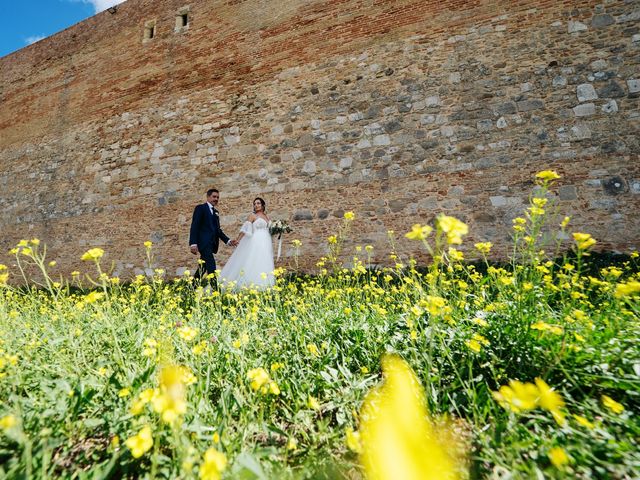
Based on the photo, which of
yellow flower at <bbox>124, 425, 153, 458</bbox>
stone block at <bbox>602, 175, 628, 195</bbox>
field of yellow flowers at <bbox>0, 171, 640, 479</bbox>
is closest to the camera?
yellow flower at <bbox>124, 425, 153, 458</bbox>

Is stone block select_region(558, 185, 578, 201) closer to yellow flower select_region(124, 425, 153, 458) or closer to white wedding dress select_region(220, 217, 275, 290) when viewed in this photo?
white wedding dress select_region(220, 217, 275, 290)

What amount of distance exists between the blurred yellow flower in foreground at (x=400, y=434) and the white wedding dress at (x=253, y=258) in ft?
12.1

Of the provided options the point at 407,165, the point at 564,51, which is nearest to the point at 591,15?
the point at 564,51

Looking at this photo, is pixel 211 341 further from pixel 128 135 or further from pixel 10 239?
pixel 10 239

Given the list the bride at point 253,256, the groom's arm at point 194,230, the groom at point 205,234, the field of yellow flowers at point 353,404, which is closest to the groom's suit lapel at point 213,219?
the groom at point 205,234

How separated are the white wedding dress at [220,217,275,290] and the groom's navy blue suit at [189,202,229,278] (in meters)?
0.36

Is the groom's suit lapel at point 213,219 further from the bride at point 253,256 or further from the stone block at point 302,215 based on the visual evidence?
the stone block at point 302,215

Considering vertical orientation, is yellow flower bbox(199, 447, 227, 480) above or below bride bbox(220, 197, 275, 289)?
above

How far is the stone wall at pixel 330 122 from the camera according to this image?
524 centimetres

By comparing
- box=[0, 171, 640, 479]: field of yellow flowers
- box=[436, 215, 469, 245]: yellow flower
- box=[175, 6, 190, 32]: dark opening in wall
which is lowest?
box=[0, 171, 640, 479]: field of yellow flowers

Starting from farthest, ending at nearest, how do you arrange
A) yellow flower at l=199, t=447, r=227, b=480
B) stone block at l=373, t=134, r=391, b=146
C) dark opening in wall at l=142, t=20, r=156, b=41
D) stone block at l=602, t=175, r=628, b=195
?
dark opening in wall at l=142, t=20, r=156, b=41 < stone block at l=373, t=134, r=391, b=146 < stone block at l=602, t=175, r=628, b=195 < yellow flower at l=199, t=447, r=227, b=480

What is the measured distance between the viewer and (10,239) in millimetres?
10047

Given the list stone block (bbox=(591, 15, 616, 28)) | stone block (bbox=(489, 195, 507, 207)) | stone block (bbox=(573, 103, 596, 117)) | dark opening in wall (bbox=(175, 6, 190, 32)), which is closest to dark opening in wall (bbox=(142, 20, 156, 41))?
dark opening in wall (bbox=(175, 6, 190, 32))

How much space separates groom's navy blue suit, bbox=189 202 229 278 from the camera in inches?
212
